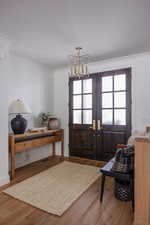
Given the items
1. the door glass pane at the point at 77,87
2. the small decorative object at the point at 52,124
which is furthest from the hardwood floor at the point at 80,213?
the door glass pane at the point at 77,87

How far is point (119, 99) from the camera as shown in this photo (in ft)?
11.5

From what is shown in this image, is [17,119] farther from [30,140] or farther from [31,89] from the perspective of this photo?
[31,89]

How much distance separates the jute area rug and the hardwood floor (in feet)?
0.29

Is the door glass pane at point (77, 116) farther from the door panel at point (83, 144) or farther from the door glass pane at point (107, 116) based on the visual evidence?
the door glass pane at point (107, 116)

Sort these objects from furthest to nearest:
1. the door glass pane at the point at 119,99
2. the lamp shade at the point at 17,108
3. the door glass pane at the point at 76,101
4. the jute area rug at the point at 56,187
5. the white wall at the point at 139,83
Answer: the door glass pane at the point at 76,101 → the door glass pane at the point at 119,99 → the white wall at the point at 139,83 → the lamp shade at the point at 17,108 → the jute area rug at the point at 56,187

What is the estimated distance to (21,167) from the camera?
3299 mm

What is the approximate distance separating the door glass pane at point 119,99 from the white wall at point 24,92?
73.4 inches

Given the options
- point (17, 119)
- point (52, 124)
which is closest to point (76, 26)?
point (17, 119)

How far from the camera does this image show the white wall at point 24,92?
254cm

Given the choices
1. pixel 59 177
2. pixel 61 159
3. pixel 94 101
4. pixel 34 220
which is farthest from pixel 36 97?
pixel 34 220

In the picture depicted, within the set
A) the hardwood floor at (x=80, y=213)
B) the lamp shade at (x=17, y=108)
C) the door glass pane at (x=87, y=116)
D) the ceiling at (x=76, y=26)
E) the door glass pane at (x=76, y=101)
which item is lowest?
the hardwood floor at (x=80, y=213)

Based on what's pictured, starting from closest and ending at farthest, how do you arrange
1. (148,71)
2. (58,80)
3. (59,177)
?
(59,177), (148,71), (58,80)

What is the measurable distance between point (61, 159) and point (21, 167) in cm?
104

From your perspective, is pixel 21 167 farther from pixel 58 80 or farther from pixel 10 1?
pixel 10 1
